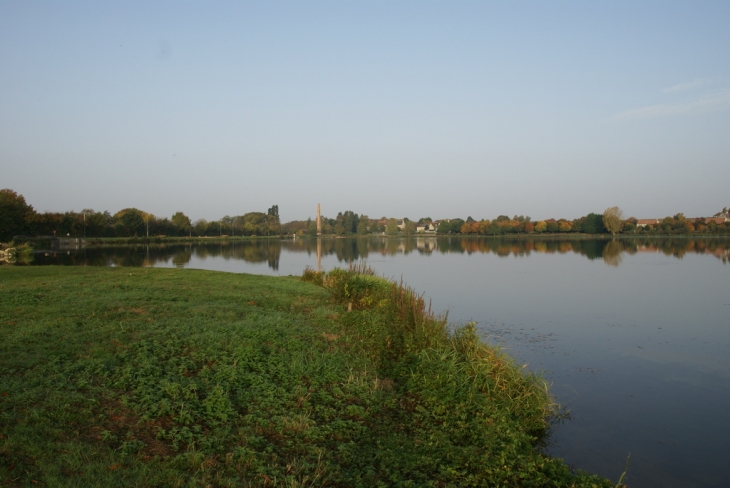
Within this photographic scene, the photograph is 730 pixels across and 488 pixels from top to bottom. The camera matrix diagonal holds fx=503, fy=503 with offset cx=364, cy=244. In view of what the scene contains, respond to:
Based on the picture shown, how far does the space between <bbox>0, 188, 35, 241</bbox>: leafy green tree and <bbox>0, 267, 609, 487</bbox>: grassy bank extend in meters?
48.9

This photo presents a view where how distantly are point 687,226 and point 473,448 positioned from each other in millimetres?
119842

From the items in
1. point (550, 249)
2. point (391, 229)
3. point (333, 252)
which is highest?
point (391, 229)

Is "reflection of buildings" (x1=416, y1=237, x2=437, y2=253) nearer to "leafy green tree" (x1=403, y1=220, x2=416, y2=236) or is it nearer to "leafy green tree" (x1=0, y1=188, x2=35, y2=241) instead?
"leafy green tree" (x1=0, y1=188, x2=35, y2=241)

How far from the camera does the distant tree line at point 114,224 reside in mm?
53406

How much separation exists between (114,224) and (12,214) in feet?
107

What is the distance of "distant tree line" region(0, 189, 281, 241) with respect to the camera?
53406 millimetres

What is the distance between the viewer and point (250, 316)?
10172mm

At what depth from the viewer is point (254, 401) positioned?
19.6 feet

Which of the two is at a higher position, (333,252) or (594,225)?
(594,225)

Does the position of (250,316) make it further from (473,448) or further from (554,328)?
(554,328)

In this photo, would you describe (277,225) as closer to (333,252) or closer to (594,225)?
(594,225)

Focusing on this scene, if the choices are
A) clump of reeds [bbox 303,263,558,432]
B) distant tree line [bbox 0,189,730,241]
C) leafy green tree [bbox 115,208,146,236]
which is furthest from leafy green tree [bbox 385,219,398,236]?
clump of reeds [bbox 303,263,558,432]

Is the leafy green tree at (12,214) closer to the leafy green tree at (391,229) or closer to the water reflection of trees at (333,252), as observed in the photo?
the water reflection of trees at (333,252)

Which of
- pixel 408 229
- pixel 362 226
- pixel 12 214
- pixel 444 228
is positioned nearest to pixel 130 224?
pixel 12 214
